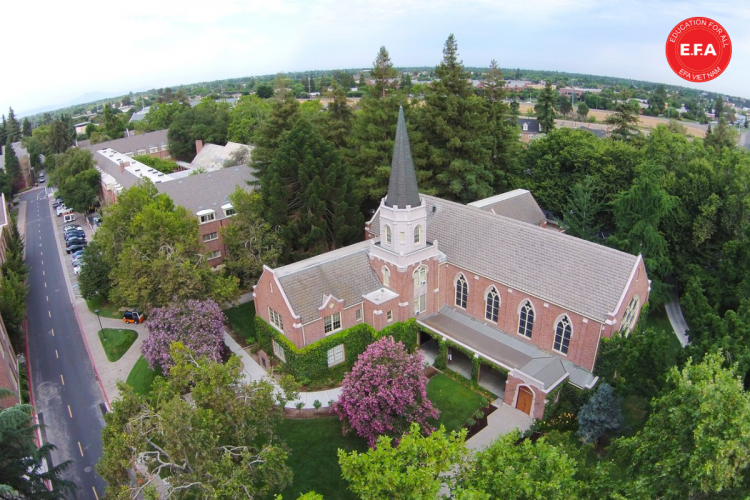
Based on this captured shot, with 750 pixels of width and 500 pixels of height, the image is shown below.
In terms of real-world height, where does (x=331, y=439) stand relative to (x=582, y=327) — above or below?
below

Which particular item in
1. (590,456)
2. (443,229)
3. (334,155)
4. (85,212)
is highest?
(334,155)

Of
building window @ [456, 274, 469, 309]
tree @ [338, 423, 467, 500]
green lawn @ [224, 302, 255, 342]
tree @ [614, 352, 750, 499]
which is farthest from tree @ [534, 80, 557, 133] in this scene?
tree @ [338, 423, 467, 500]

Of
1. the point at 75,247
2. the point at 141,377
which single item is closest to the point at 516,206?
the point at 141,377

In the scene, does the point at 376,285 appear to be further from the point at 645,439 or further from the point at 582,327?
the point at 645,439

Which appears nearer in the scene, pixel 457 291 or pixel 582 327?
pixel 582 327

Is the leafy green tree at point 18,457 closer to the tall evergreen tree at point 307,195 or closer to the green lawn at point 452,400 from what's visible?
the green lawn at point 452,400

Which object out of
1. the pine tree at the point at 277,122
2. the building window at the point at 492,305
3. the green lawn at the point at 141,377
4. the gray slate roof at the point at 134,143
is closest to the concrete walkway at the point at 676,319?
the building window at the point at 492,305

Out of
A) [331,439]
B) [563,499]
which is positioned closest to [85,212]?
[331,439]
